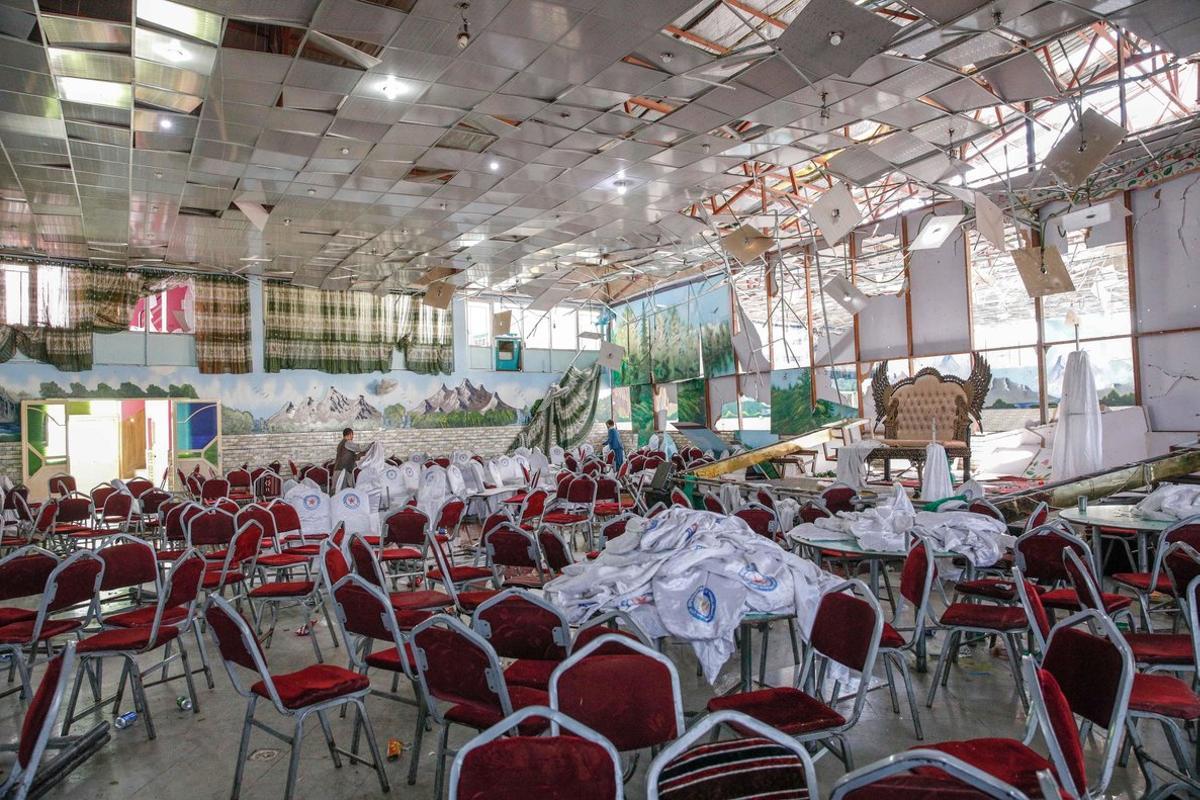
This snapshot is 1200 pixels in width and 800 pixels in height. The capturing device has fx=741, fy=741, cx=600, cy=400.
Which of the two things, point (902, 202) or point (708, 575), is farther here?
point (902, 202)

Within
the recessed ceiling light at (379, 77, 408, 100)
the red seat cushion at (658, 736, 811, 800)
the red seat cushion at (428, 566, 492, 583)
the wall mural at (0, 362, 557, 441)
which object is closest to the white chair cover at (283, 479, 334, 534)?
the red seat cushion at (428, 566, 492, 583)

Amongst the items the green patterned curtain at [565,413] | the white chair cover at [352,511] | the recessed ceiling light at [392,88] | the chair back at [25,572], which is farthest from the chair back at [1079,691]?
the green patterned curtain at [565,413]

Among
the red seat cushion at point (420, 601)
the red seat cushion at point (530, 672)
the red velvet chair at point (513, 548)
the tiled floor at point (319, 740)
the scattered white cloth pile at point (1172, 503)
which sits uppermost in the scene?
the scattered white cloth pile at point (1172, 503)

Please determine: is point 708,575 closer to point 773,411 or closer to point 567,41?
point 567,41

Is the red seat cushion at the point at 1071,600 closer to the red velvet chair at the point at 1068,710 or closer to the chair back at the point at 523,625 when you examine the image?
the red velvet chair at the point at 1068,710

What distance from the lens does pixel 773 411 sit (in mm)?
15477

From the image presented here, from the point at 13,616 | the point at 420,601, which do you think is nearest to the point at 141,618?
the point at 13,616

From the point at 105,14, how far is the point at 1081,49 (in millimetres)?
10477

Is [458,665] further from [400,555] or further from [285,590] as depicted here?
[400,555]

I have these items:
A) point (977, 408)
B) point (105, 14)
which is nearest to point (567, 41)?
point (105, 14)

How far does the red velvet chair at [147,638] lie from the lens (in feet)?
12.4

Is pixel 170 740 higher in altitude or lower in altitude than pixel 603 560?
lower

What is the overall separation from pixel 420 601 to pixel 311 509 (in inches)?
130

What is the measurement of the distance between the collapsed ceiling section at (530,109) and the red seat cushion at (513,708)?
4420mm
